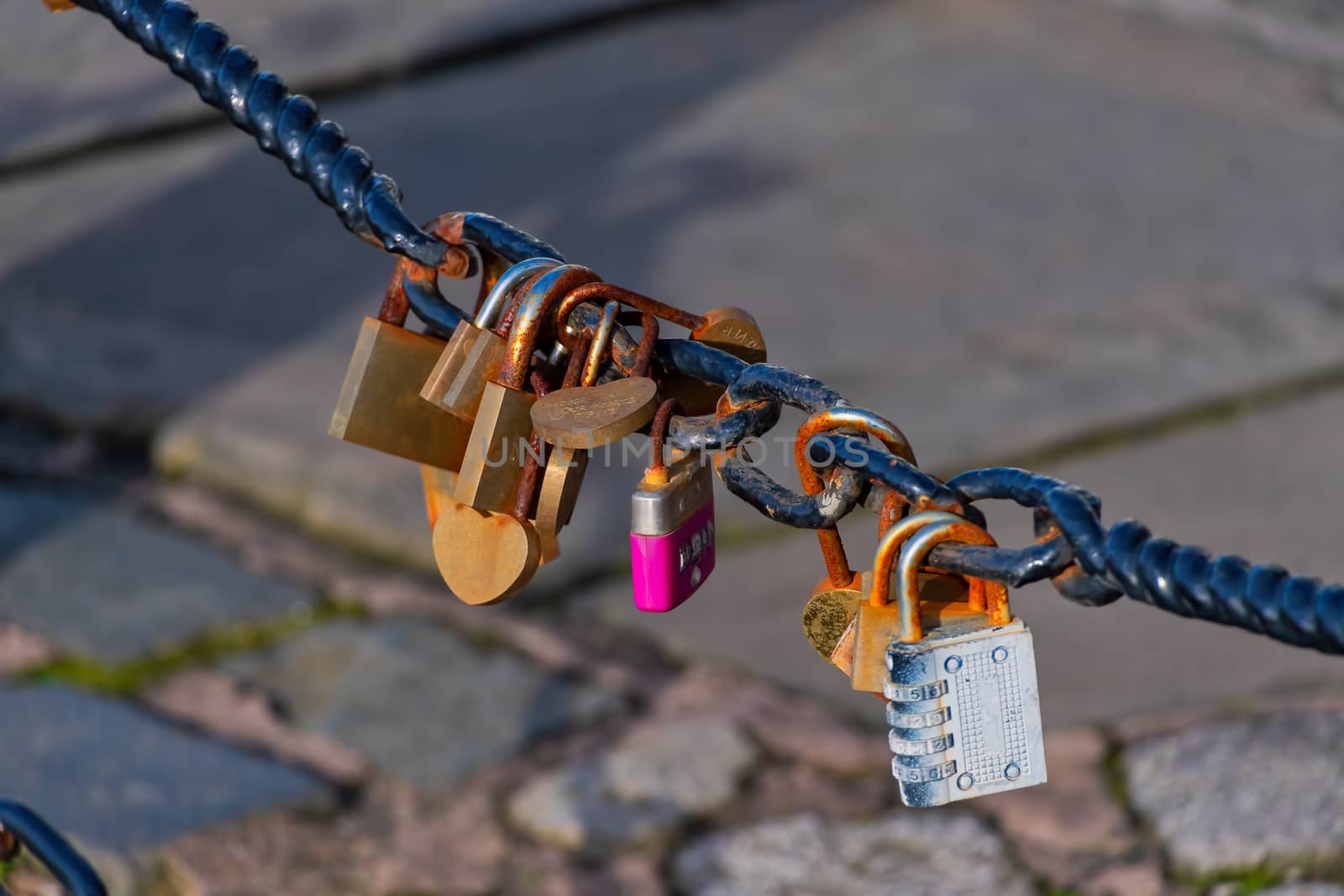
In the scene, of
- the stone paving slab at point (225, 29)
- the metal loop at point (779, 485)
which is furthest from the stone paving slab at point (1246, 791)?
the stone paving slab at point (225, 29)

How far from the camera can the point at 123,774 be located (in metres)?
2.50

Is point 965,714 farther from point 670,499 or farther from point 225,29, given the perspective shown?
point 225,29

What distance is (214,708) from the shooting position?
8.84ft

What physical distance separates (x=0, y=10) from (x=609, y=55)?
2776 millimetres

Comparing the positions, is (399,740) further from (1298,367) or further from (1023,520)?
(1298,367)

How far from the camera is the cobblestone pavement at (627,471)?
93.1 inches

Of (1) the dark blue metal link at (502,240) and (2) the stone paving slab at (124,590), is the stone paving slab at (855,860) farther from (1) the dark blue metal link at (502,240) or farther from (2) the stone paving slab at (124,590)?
(1) the dark blue metal link at (502,240)

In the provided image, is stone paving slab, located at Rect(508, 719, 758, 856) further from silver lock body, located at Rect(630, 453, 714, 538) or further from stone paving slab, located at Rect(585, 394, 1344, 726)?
silver lock body, located at Rect(630, 453, 714, 538)

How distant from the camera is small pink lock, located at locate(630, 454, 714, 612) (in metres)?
1.04

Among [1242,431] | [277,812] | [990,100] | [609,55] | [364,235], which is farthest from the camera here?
[609,55]

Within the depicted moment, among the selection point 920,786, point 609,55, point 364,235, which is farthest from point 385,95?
point 920,786

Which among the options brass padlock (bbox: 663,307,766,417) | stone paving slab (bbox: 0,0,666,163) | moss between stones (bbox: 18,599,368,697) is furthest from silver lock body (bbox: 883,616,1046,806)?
stone paving slab (bbox: 0,0,666,163)

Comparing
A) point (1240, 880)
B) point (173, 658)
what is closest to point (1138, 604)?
point (1240, 880)

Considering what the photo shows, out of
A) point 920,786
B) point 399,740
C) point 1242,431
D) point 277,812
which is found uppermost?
point 1242,431
